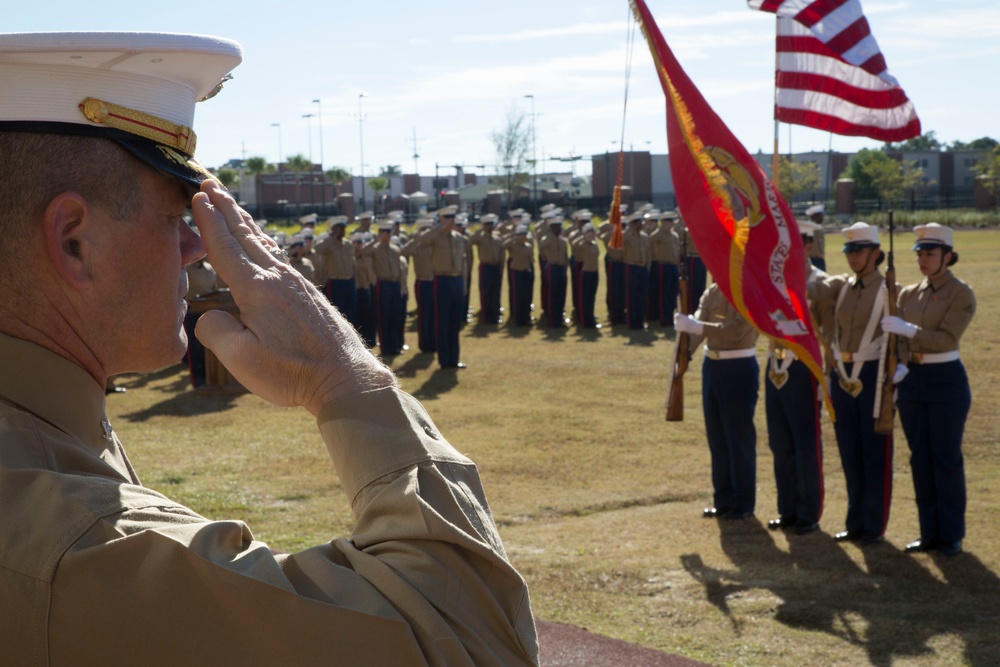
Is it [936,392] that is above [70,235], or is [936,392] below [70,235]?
below

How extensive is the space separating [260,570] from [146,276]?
43 cm

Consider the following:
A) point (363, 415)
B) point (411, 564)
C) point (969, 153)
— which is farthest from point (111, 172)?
point (969, 153)

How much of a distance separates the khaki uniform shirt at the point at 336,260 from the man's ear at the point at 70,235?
14639 mm

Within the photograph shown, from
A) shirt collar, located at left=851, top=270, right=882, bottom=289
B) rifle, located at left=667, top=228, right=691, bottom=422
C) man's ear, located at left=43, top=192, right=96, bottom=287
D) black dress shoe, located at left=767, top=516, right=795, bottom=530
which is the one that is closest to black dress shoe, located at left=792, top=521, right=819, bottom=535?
black dress shoe, located at left=767, top=516, right=795, bottom=530

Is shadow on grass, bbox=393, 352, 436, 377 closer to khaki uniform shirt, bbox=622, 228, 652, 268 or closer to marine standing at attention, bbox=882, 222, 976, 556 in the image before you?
khaki uniform shirt, bbox=622, 228, 652, 268

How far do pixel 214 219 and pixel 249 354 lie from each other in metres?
0.17

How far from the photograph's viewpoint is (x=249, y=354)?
1121mm

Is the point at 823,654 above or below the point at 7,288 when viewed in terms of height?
below

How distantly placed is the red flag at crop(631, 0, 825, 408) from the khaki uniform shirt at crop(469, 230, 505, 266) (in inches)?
Result: 547

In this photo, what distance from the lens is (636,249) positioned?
18188 mm

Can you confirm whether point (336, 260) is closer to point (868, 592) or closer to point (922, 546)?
point (922, 546)

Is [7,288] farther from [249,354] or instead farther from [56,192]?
[249,354]

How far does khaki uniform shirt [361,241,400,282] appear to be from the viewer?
52.5ft

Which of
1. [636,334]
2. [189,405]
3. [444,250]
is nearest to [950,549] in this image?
[189,405]
